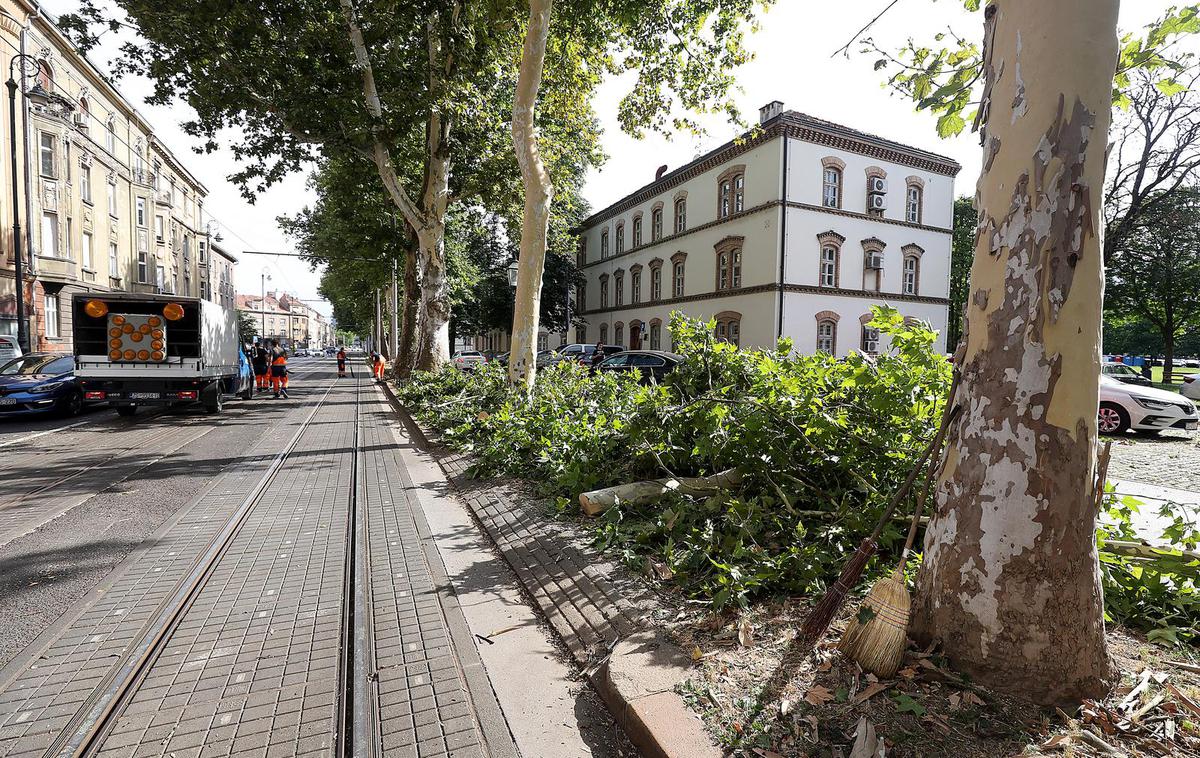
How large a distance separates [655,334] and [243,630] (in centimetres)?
3368

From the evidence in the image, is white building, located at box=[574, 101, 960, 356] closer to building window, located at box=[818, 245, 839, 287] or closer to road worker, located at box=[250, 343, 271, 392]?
building window, located at box=[818, 245, 839, 287]

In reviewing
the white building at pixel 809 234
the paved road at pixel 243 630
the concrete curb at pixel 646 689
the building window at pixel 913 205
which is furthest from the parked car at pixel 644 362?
the building window at pixel 913 205

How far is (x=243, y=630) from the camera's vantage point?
354 cm

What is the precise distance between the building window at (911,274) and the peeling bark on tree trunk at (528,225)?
26.8 metres

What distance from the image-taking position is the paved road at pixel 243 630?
2637 millimetres

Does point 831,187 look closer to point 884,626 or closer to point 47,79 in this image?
point 884,626

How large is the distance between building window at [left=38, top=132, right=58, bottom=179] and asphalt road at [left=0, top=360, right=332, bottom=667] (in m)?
21.7

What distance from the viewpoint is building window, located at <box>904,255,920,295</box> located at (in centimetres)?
3080

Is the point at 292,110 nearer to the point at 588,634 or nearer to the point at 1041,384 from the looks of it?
the point at 588,634

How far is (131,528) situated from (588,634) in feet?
15.3

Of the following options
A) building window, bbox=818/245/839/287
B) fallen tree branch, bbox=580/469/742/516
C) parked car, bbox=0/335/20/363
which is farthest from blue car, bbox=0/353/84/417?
building window, bbox=818/245/839/287

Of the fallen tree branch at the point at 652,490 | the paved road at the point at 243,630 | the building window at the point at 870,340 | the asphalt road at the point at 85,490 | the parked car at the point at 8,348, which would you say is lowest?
the paved road at the point at 243,630

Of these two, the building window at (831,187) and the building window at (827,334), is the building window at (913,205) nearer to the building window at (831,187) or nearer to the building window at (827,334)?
the building window at (831,187)

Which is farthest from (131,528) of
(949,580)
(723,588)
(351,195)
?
(351,195)
